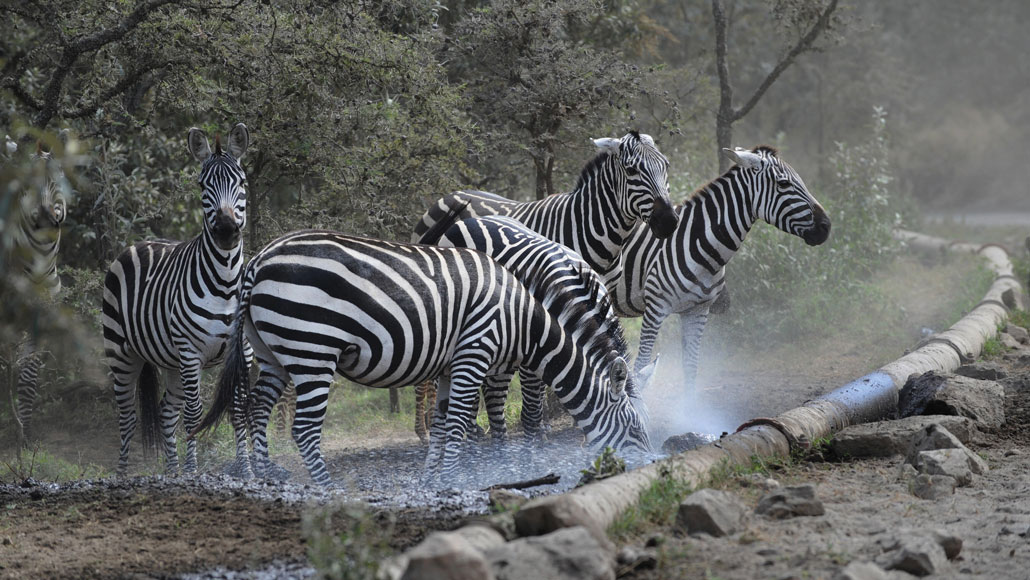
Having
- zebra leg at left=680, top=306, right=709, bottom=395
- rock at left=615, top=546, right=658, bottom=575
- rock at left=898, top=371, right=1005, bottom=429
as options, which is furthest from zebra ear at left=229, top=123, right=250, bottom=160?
rock at left=898, top=371, right=1005, bottom=429

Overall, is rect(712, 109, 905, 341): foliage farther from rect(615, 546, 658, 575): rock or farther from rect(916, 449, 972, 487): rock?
rect(615, 546, 658, 575): rock

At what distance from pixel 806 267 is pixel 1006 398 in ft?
20.3

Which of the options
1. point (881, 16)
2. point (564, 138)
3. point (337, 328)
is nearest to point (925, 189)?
point (881, 16)

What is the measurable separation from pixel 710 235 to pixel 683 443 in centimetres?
243

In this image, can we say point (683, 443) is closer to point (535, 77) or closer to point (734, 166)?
point (734, 166)

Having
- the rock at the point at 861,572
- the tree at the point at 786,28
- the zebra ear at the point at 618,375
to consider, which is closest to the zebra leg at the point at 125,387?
the zebra ear at the point at 618,375

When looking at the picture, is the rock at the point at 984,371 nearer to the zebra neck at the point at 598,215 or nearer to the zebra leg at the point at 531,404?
the zebra neck at the point at 598,215

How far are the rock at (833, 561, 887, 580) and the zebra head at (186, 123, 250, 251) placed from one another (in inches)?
183

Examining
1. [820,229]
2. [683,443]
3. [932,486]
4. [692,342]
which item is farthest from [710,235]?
[932,486]

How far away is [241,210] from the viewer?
23.3 ft

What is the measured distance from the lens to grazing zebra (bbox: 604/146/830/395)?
352 inches

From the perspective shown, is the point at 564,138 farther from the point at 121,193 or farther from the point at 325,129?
the point at 121,193

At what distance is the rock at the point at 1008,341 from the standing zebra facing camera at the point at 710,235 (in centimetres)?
335

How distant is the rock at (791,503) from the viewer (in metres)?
4.98
